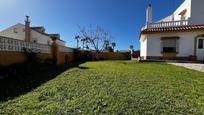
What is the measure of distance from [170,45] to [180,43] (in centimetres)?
94

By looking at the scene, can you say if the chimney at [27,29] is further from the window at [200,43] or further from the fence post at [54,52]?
the window at [200,43]

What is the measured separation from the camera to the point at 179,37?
608 inches

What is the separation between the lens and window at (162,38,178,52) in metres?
15.8

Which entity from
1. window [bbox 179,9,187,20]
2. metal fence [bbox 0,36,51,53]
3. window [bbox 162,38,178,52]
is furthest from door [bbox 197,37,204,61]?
metal fence [bbox 0,36,51,53]

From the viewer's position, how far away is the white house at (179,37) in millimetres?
14953

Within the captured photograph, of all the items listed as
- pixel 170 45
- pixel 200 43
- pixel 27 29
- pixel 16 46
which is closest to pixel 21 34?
pixel 27 29

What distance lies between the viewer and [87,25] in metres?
32.6

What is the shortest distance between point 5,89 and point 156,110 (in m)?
4.92

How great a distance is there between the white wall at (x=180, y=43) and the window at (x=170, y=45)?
0.40 metres

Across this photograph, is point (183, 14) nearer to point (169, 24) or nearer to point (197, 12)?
point (197, 12)

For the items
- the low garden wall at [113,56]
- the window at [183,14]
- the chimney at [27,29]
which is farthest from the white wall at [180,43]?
the chimney at [27,29]

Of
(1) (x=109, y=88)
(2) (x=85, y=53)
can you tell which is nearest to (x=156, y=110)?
(1) (x=109, y=88)

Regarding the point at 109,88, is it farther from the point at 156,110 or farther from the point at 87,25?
the point at 87,25

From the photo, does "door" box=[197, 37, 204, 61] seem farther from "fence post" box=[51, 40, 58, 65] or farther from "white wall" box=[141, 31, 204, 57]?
"fence post" box=[51, 40, 58, 65]
